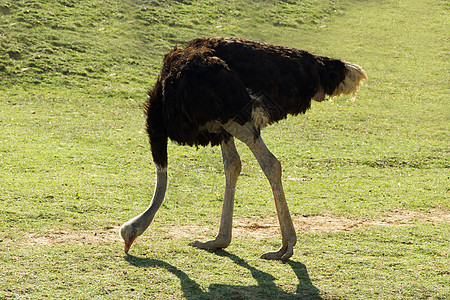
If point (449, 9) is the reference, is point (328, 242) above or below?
below

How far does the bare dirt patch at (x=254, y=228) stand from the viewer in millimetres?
5738

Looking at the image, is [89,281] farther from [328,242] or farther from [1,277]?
[328,242]

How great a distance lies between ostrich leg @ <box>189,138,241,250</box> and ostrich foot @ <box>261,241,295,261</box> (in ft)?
1.34

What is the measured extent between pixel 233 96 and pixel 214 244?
1458mm

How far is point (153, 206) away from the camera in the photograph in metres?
5.60

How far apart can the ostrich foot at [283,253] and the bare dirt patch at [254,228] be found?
2.23ft

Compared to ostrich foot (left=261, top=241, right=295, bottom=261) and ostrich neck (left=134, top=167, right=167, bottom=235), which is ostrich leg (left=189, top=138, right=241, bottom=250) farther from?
ostrich neck (left=134, top=167, right=167, bottom=235)

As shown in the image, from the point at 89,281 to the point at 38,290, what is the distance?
39 cm

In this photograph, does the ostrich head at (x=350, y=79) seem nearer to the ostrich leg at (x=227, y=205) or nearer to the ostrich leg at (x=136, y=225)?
the ostrich leg at (x=227, y=205)

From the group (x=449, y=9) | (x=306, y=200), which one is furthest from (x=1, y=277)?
(x=449, y=9)

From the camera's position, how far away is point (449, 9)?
872 inches

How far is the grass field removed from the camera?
201 inches

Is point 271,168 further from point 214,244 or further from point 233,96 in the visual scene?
point 214,244

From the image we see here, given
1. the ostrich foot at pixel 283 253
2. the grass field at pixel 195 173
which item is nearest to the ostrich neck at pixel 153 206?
the grass field at pixel 195 173
